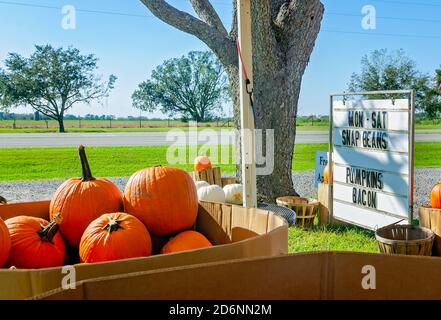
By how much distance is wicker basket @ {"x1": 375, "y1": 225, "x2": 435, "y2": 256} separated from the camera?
3625 mm

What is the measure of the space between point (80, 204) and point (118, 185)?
27.7ft

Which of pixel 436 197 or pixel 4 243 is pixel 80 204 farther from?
pixel 436 197

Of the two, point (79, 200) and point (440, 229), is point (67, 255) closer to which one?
point (79, 200)

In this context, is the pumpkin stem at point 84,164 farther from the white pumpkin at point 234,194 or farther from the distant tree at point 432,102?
the distant tree at point 432,102

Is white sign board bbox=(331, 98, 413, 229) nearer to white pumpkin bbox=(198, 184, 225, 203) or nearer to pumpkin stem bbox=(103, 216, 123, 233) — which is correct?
white pumpkin bbox=(198, 184, 225, 203)

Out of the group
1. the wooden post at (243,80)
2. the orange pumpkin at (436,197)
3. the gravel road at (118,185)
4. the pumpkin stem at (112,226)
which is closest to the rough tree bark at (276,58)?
the gravel road at (118,185)

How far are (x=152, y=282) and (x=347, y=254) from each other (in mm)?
286

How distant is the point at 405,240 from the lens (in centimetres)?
384

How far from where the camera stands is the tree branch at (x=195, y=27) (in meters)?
6.55

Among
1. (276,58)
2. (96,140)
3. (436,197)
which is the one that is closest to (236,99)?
(276,58)

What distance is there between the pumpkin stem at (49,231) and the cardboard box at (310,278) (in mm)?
636
